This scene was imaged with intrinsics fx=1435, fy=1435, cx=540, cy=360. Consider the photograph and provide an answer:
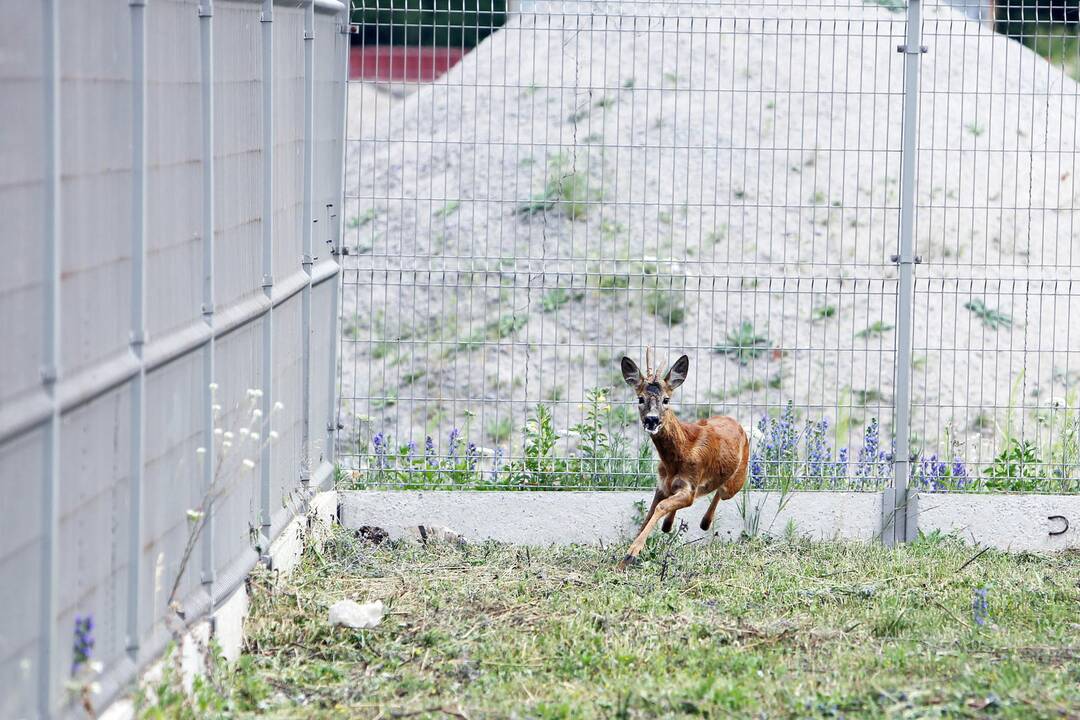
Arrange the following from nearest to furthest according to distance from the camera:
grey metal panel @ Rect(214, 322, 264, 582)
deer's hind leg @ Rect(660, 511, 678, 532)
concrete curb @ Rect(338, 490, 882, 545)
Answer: grey metal panel @ Rect(214, 322, 264, 582) → deer's hind leg @ Rect(660, 511, 678, 532) → concrete curb @ Rect(338, 490, 882, 545)

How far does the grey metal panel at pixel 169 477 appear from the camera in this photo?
522 centimetres

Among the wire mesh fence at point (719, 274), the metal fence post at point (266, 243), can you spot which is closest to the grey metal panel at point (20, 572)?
the metal fence post at point (266, 243)

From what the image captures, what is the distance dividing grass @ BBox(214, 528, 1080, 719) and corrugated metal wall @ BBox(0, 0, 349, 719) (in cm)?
59

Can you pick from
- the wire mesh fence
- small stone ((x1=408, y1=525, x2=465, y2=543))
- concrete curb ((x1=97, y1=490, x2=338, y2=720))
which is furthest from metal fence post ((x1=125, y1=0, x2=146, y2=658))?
the wire mesh fence

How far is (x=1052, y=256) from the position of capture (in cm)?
1338

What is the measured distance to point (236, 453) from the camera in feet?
21.5

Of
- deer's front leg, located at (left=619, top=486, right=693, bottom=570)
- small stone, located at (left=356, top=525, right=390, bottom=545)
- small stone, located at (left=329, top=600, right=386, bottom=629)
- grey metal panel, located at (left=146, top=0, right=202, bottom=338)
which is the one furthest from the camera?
small stone, located at (left=356, top=525, right=390, bottom=545)

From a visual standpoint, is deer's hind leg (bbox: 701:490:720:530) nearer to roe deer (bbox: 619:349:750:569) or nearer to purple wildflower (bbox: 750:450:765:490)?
roe deer (bbox: 619:349:750:569)

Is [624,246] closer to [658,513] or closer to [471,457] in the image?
[471,457]

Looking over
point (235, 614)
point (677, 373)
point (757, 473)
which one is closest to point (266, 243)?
point (235, 614)

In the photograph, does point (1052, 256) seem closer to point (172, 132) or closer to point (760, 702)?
point (760, 702)

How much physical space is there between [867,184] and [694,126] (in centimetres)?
187

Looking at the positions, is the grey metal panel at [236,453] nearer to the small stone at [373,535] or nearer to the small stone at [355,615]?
the small stone at [355,615]

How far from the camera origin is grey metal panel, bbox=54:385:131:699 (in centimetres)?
439
